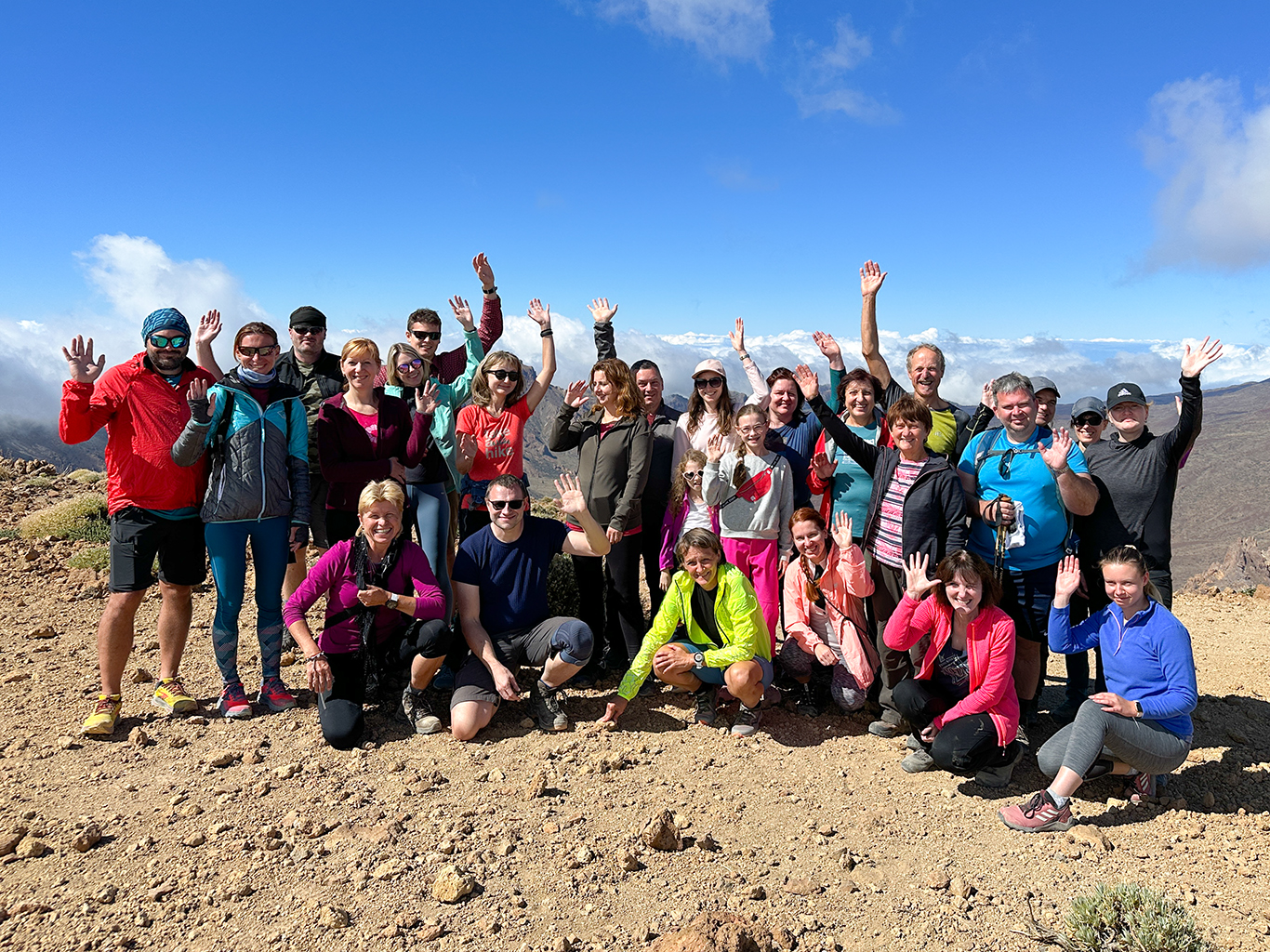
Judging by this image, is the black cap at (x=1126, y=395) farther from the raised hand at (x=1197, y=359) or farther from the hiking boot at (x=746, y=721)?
the hiking boot at (x=746, y=721)

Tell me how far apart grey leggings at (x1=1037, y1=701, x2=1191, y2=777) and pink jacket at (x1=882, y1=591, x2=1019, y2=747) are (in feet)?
1.06

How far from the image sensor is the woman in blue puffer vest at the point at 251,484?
5.07 metres

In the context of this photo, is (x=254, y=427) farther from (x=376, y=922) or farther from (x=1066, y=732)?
(x=1066, y=732)

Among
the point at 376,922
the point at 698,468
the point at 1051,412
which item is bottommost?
Answer: the point at 376,922

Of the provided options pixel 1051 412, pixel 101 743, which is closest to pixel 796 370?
pixel 1051 412

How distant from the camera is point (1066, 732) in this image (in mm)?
4383

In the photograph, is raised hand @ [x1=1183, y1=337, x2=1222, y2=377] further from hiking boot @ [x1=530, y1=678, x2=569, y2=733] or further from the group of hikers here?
hiking boot @ [x1=530, y1=678, x2=569, y2=733]

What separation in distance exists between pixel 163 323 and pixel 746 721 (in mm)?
4773

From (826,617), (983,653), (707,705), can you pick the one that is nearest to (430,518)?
(707,705)

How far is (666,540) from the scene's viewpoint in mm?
5887

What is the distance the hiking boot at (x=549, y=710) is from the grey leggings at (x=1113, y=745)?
2.96 metres

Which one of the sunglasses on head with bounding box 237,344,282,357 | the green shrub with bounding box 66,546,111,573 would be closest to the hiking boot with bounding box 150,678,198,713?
the sunglasses on head with bounding box 237,344,282,357

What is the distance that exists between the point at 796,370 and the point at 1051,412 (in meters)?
1.99

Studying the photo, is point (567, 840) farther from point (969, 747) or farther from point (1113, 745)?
point (1113, 745)
